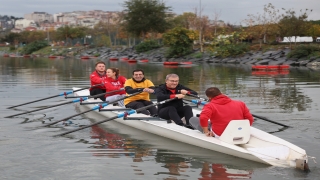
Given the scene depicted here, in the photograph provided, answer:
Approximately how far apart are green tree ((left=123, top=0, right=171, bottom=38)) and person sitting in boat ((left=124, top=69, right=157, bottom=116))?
152 feet

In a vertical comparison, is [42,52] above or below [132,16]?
below

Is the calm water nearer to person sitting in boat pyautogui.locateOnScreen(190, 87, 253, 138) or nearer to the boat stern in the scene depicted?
the boat stern

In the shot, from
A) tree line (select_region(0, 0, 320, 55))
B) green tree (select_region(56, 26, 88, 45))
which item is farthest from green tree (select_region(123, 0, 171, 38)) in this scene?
green tree (select_region(56, 26, 88, 45))

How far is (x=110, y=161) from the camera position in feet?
26.4

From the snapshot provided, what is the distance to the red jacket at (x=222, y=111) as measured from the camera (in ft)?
25.6

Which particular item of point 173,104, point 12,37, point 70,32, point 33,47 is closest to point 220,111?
point 173,104

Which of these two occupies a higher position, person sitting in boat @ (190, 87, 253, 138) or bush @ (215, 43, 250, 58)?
bush @ (215, 43, 250, 58)

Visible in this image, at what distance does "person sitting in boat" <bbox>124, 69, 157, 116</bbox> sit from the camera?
35.9ft

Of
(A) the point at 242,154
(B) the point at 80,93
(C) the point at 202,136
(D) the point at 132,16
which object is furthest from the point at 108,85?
(D) the point at 132,16

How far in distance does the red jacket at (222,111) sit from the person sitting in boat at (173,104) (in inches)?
66.7

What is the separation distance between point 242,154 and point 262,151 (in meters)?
0.33

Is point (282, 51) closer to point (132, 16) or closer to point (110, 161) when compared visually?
point (132, 16)

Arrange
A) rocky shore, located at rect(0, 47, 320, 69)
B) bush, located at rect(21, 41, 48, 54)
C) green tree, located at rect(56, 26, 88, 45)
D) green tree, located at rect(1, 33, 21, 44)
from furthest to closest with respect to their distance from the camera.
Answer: green tree, located at rect(1, 33, 21, 44) → green tree, located at rect(56, 26, 88, 45) → bush, located at rect(21, 41, 48, 54) → rocky shore, located at rect(0, 47, 320, 69)

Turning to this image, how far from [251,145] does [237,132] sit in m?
0.41
